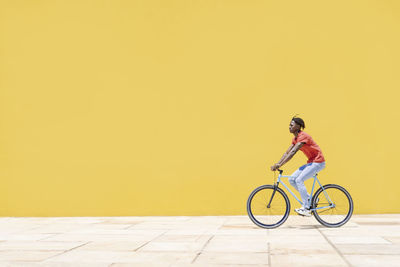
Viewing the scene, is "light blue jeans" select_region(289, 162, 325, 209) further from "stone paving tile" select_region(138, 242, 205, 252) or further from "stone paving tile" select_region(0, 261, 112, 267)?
"stone paving tile" select_region(0, 261, 112, 267)

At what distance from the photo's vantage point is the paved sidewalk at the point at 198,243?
160 inches

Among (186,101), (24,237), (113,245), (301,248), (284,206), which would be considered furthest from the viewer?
(186,101)

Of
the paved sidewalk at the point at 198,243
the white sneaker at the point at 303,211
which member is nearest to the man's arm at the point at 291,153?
the white sneaker at the point at 303,211

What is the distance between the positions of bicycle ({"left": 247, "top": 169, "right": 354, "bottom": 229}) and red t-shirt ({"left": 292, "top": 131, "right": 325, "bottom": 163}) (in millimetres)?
446

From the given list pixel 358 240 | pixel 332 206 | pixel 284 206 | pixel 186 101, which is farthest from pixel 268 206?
pixel 186 101

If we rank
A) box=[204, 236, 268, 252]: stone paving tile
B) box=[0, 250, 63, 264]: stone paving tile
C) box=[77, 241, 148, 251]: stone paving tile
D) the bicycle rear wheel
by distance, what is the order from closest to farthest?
box=[0, 250, 63, 264]: stone paving tile
box=[204, 236, 268, 252]: stone paving tile
box=[77, 241, 148, 251]: stone paving tile
the bicycle rear wheel

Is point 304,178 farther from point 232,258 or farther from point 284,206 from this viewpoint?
point 232,258

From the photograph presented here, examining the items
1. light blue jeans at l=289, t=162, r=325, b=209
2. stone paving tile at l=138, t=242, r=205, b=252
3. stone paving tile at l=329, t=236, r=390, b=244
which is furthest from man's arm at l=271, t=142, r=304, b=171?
stone paving tile at l=138, t=242, r=205, b=252

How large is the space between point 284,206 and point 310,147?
0.90 m

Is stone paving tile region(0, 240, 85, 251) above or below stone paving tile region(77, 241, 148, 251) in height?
above

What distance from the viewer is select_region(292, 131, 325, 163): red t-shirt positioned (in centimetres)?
632

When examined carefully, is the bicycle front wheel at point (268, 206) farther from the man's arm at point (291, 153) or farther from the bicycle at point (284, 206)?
the man's arm at point (291, 153)

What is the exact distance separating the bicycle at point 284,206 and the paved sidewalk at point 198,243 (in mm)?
160

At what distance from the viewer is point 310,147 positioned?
6.39 metres
